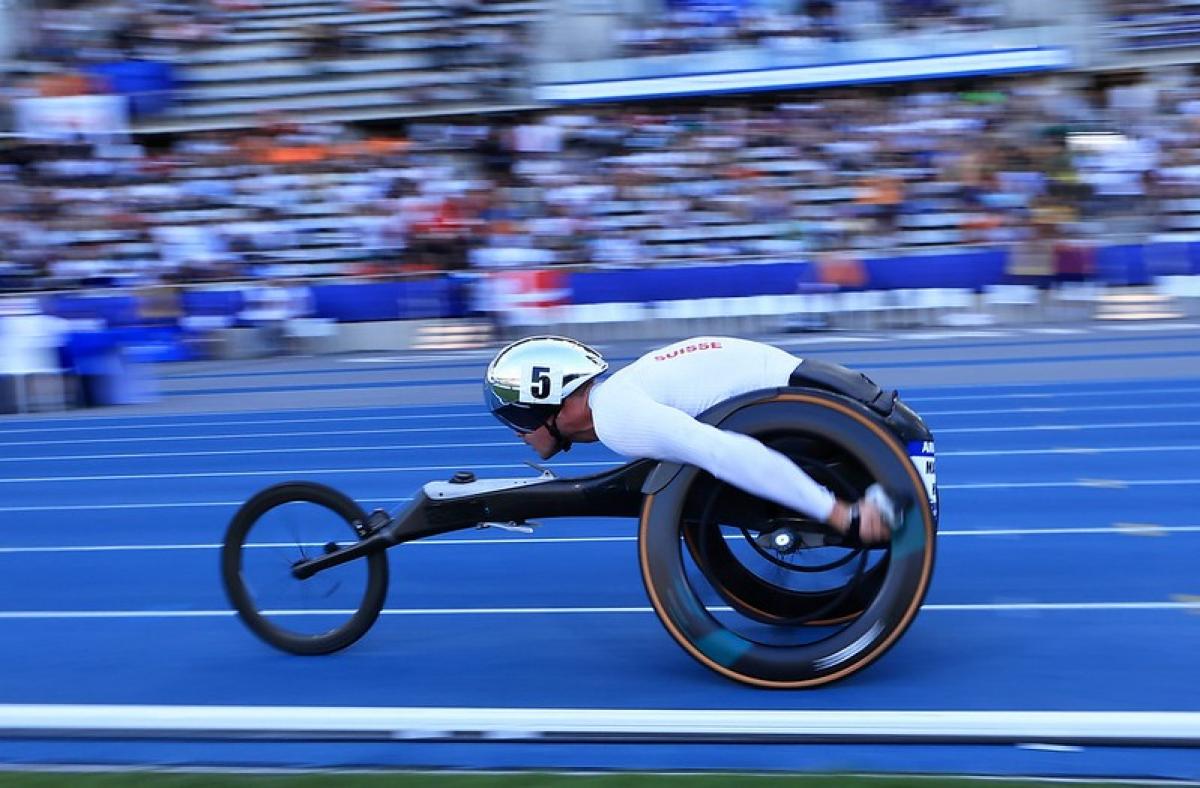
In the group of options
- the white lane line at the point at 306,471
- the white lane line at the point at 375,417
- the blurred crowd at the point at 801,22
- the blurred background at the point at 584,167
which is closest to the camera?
the white lane line at the point at 306,471

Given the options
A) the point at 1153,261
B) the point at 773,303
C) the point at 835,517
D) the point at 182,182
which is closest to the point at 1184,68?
the point at 1153,261

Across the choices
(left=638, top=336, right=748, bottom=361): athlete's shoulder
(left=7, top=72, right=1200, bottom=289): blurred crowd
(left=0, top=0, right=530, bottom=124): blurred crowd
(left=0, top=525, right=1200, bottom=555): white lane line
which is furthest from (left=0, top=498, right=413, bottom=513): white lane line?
(left=0, top=0, right=530, bottom=124): blurred crowd

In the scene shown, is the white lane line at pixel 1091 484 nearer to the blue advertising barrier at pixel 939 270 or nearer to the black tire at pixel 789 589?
the black tire at pixel 789 589

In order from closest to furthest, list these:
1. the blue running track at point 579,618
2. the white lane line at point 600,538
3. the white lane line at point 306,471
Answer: the blue running track at point 579,618
the white lane line at point 600,538
the white lane line at point 306,471

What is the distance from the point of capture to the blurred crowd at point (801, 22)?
2216 centimetres

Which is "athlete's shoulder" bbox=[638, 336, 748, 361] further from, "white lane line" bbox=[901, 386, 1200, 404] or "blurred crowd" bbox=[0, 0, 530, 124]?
"blurred crowd" bbox=[0, 0, 530, 124]

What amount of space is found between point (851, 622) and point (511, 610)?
1.87 metres

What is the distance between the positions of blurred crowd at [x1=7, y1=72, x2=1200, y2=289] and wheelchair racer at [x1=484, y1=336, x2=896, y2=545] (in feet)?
50.2

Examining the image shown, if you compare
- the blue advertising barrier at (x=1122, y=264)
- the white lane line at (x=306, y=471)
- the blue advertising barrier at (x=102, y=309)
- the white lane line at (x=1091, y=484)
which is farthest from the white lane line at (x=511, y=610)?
the blue advertising barrier at (x=1122, y=264)

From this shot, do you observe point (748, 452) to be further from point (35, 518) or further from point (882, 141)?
point (882, 141)

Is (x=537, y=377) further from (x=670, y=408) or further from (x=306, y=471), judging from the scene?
(x=306, y=471)

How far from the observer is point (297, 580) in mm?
5465

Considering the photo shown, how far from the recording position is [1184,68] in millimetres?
21781

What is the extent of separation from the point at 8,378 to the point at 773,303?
956 centimetres
